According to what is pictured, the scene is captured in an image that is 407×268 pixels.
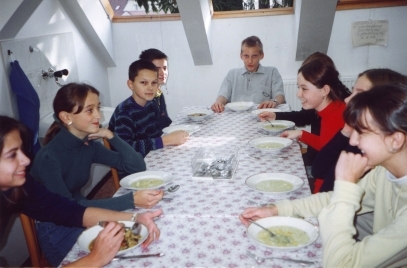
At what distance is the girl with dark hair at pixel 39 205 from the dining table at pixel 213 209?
57 millimetres

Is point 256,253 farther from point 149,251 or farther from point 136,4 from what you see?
point 136,4

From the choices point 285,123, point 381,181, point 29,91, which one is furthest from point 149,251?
point 29,91

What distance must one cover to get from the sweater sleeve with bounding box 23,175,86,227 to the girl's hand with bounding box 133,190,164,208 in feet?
0.66

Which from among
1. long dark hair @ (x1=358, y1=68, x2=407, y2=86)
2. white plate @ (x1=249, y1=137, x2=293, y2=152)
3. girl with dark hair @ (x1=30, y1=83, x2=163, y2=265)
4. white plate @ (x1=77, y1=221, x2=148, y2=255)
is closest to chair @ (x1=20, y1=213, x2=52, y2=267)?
girl with dark hair @ (x1=30, y1=83, x2=163, y2=265)

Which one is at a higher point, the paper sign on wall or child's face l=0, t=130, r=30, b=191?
the paper sign on wall

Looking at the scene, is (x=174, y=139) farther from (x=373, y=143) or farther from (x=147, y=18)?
(x=147, y=18)

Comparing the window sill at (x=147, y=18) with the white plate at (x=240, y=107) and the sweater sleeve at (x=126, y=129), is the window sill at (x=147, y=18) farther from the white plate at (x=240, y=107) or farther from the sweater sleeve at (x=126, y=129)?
the sweater sleeve at (x=126, y=129)

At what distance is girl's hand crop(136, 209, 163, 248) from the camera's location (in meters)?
1.19

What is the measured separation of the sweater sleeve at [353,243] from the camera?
996 mm

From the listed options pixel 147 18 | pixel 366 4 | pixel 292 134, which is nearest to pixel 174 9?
pixel 147 18

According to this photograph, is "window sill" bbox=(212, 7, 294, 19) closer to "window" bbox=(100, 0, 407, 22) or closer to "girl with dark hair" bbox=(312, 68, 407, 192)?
"window" bbox=(100, 0, 407, 22)

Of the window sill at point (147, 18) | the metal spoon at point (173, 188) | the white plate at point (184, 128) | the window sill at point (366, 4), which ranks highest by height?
the window sill at point (366, 4)

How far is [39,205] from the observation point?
1413mm

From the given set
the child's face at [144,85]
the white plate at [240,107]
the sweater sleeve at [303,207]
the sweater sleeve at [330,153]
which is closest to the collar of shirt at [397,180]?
the sweater sleeve at [303,207]
